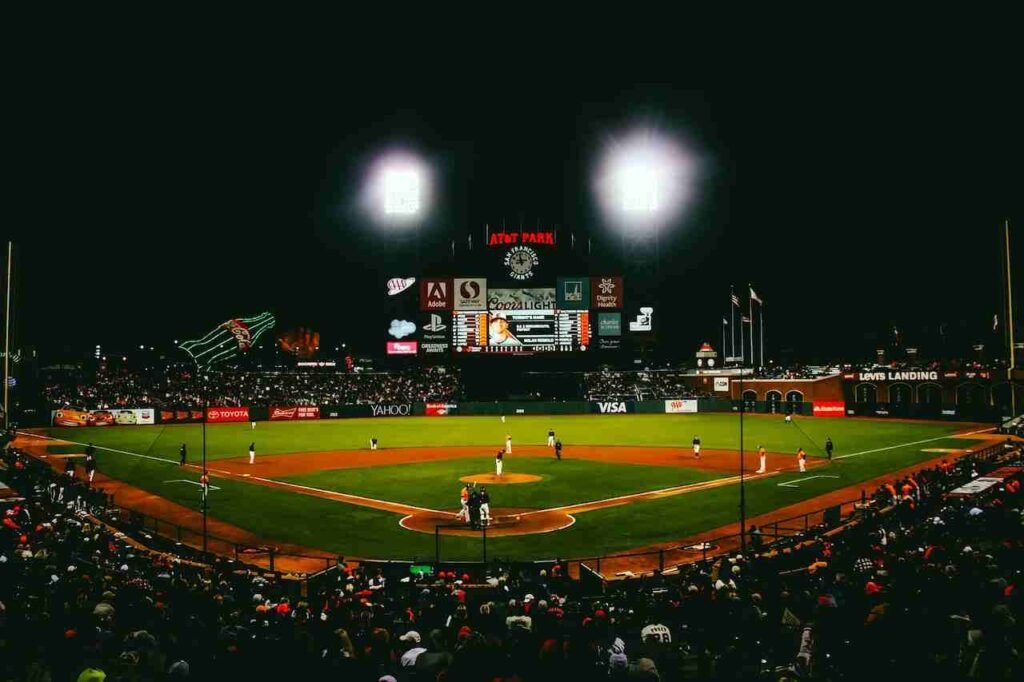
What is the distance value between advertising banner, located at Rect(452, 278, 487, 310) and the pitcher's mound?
138 feet

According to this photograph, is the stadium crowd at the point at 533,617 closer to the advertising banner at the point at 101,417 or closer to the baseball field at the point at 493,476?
the baseball field at the point at 493,476

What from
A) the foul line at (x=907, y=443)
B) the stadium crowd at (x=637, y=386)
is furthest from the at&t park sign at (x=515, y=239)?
the foul line at (x=907, y=443)

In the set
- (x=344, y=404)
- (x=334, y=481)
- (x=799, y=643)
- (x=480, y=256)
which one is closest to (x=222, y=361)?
(x=344, y=404)

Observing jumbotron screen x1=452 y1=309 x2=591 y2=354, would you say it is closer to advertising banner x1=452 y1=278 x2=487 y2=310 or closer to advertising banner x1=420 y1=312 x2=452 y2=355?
advertising banner x1=452 y1=278 x2=487 y2=310

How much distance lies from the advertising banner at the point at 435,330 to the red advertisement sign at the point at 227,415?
62.8ft

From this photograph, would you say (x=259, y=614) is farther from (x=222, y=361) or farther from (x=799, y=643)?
(x=222, y=361)

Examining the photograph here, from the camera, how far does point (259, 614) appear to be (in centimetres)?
1066

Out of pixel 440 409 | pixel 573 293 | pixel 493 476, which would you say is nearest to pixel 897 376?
pixel 573 293

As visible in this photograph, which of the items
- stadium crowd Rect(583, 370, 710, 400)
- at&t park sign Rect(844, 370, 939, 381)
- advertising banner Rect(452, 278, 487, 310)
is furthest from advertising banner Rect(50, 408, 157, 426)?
at&t park sign Rect(844, 370, 939, 381)

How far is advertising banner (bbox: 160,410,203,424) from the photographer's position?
69.5m

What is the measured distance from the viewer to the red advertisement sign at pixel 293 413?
246ft

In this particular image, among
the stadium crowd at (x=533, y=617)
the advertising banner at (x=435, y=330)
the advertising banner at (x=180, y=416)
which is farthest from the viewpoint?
the advertising banner at (x=435, y=330)

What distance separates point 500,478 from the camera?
3644 cm

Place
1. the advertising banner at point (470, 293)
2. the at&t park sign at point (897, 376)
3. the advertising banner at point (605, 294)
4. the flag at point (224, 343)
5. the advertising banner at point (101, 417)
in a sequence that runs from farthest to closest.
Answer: the flag at point (224, 343), the advertising banner at point (605, 294), the advertising banner at point (470, 293), the at&t park sign at point (897, 376), the advertising banner at point (101, 417)
